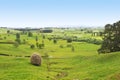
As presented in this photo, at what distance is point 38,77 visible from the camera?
72.7 m

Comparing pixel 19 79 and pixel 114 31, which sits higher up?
pixel 114 31

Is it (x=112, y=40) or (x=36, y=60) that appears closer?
(x=36, y=60)

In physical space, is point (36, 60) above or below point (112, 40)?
below

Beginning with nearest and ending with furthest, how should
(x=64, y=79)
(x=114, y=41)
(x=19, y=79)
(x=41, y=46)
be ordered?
(x=19, y=79) < (x=64, y=79) < (x=114, y=41) < (x=41, y=46)

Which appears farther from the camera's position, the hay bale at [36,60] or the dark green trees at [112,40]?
the dark green trees at [112,40]

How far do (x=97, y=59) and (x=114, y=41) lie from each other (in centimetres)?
2975

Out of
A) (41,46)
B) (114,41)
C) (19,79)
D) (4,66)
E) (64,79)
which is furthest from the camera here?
(41,46)

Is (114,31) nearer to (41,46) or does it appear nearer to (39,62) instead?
(39,62)

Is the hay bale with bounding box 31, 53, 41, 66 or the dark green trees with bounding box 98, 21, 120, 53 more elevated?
the dark green trees with bounding box 98, 21, 120, 53

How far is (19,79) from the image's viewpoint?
6931 centimetres

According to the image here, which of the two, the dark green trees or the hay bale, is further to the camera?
the dark green trees

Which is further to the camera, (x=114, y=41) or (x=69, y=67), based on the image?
(x=114, y=41)

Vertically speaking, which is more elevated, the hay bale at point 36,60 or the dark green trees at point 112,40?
the dark green trees at point 112,40

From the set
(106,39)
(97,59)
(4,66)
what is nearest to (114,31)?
(106,39)
